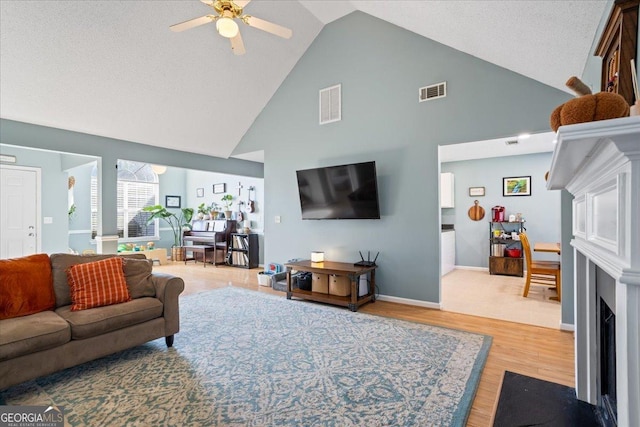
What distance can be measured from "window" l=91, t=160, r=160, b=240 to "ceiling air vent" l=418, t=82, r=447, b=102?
287 inches

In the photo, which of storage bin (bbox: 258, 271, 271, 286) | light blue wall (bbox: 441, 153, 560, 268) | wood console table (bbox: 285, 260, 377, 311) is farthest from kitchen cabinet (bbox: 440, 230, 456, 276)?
storage bin (bbox: 258, 271, 271, 286)

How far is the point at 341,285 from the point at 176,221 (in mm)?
6854

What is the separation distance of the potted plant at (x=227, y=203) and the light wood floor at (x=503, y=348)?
12.7 ft

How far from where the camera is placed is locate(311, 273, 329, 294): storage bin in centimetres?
428

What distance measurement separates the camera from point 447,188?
6.63 meters

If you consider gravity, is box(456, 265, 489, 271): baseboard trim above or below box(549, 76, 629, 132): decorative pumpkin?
below

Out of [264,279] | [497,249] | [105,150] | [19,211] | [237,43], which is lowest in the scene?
[264,279]

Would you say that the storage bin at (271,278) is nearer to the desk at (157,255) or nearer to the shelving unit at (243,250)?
the shelving unit at (243,250)

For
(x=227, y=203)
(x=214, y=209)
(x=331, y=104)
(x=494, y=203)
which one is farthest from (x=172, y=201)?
(x=494, y=203)

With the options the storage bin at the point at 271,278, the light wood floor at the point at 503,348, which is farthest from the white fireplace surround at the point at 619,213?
the storage bin at the point at 271,278

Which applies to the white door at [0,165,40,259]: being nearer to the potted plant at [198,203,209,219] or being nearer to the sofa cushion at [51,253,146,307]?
the potted plant at [198,203,209,219]

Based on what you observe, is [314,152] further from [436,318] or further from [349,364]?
[349,364]

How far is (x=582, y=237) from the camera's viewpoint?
1656 millimetres

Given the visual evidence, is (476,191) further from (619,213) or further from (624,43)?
(619,213)
